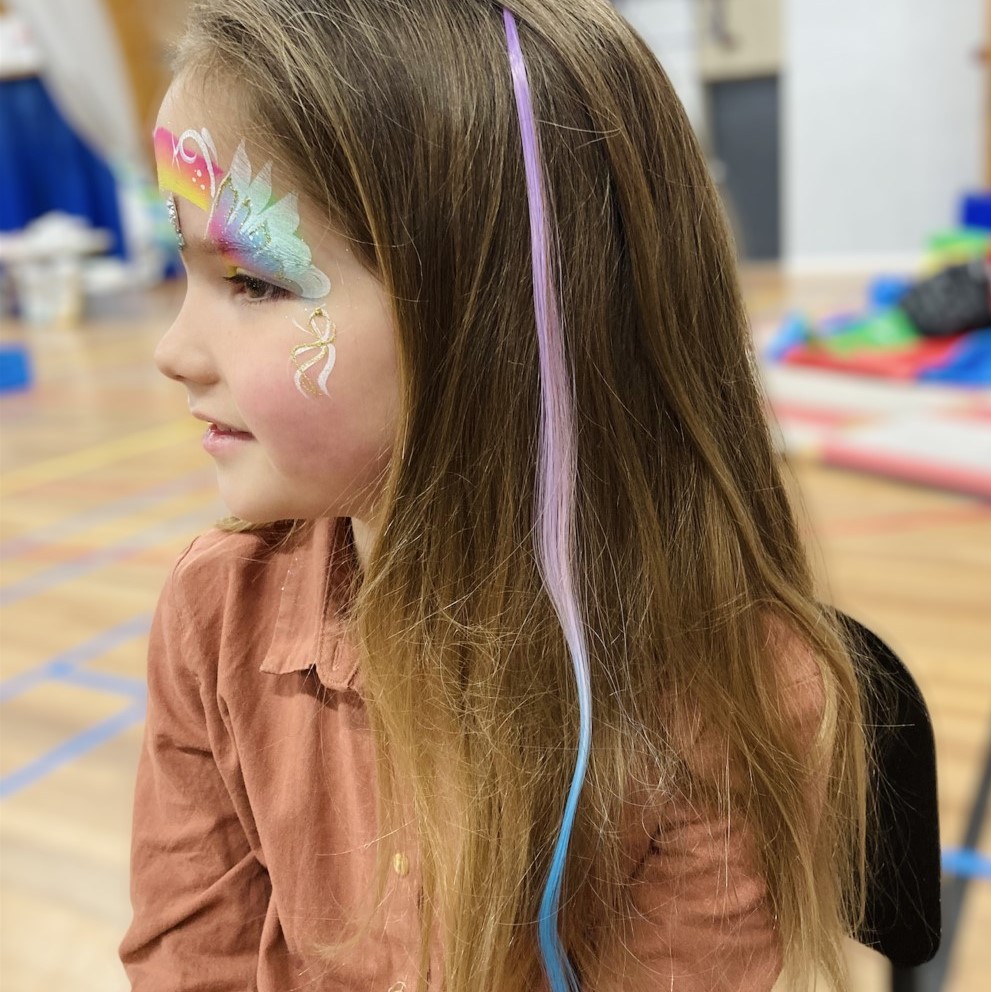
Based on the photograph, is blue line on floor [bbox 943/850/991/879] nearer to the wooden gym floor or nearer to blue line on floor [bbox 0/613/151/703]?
the wooden gym floor

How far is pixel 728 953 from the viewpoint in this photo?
0.63 metres

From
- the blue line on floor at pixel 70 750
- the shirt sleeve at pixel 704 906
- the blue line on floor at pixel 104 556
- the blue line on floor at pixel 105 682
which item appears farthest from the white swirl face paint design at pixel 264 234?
the blue line on floor at pixel 104 556

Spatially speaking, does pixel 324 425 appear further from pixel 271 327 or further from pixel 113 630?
pixel 113 630

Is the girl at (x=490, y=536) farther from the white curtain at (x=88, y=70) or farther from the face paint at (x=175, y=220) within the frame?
the white curtain at (x=88, y=70)

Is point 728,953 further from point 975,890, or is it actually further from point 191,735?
point 975,890

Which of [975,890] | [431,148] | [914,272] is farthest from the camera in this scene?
[914,272]

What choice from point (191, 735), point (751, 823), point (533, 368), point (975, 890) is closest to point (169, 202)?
point (533, 368)

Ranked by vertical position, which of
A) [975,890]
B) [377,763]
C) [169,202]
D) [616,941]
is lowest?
[975,890]

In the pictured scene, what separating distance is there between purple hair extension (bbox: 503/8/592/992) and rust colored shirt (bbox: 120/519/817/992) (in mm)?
61

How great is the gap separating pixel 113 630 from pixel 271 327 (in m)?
1.50

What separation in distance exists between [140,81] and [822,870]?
23.5ft

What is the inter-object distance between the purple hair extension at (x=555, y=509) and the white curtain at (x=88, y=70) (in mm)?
6632

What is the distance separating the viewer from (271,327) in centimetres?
59

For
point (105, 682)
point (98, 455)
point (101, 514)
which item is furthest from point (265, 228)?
point (98, 455)
